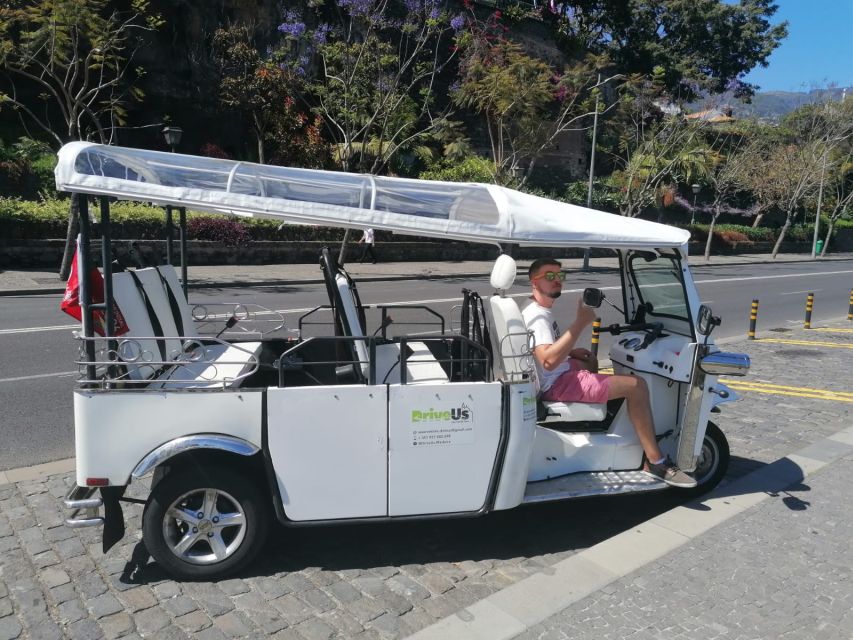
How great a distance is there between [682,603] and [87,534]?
3578 millimetres

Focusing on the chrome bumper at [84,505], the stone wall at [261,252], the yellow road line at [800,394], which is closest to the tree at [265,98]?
the stone wall at [261,252]

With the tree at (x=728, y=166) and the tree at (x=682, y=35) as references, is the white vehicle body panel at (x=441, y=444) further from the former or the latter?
the tree at (x=682, y=35)

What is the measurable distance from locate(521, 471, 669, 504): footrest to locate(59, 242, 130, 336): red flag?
2.73 meters

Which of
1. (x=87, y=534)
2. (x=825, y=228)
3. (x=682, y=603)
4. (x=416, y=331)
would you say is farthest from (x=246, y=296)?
(x=825, y=228)

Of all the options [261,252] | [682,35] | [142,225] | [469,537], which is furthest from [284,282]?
[682,35]

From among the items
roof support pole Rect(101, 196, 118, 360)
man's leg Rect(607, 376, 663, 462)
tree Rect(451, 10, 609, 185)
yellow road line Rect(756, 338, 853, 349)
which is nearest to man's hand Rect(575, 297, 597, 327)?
man's leg Rect(607, 376, 663, 462)

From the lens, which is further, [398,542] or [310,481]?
[398,542]

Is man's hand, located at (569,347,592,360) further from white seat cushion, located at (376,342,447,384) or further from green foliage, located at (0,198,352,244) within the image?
green foliage, located at (0,198,352,244)

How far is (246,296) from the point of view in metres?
16.5

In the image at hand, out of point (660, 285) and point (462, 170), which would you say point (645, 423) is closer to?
point (660, 285)

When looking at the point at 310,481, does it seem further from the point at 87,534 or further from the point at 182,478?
the point at 87,534

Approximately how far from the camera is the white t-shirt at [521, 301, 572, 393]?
4.45 meters

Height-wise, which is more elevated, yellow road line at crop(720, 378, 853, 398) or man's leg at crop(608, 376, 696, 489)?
man's leg at crop(608, 376, 696, 489)

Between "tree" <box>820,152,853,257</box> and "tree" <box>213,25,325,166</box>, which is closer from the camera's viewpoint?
"tree" <box>213,25,325,166</box>
